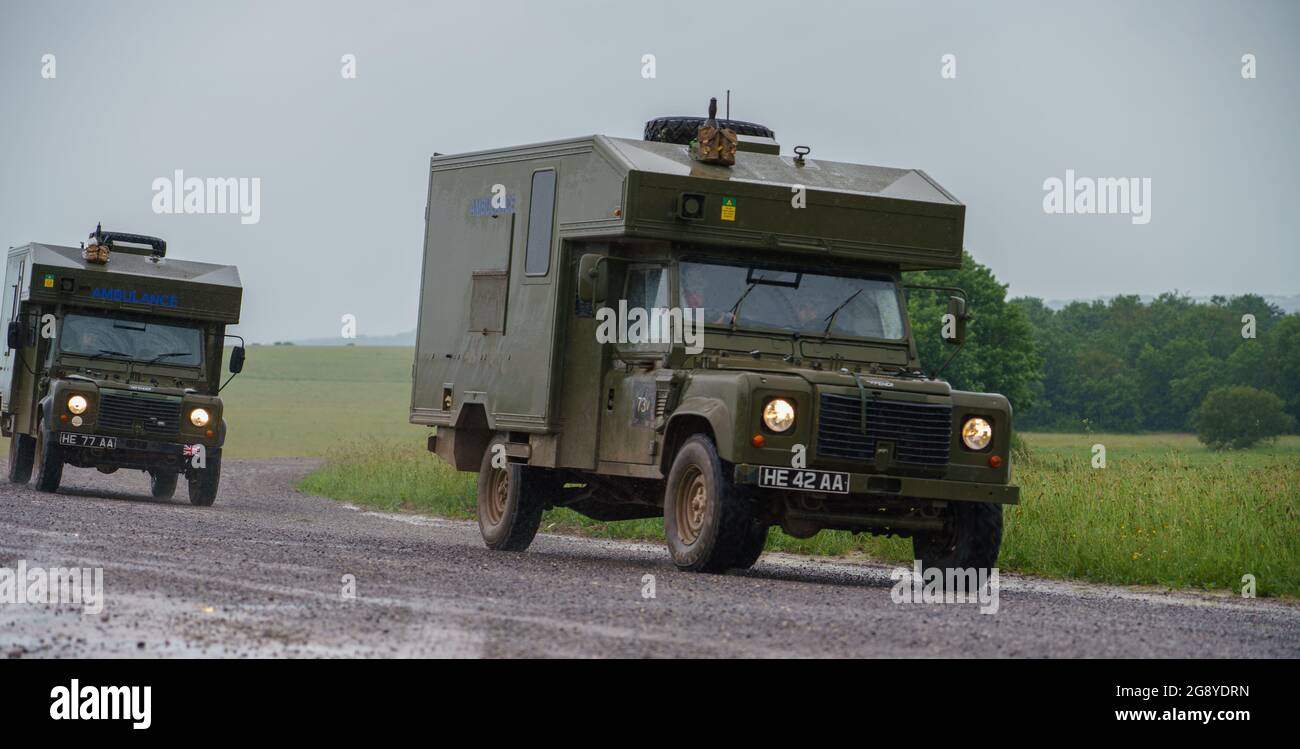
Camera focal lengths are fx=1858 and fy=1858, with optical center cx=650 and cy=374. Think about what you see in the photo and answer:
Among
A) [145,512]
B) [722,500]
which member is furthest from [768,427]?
[145,512]

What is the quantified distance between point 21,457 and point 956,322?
16.9 meters

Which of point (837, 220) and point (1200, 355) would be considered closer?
point (837, 220)

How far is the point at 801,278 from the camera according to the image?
1486 cm

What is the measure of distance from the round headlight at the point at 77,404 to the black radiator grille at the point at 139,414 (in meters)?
0.23

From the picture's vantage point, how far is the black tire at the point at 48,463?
24.6 meters

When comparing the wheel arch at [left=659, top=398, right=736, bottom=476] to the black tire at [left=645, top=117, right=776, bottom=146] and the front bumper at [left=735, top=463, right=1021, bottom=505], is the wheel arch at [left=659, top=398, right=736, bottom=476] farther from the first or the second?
the black tire at [left=645, top=117, right=776, bottom=146]

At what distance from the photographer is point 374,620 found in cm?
966

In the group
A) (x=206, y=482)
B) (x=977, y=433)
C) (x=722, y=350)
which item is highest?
(x=722, y=350)

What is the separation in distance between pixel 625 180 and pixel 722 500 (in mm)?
2743

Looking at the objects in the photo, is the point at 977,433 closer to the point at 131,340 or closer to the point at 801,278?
the point at 801,278
